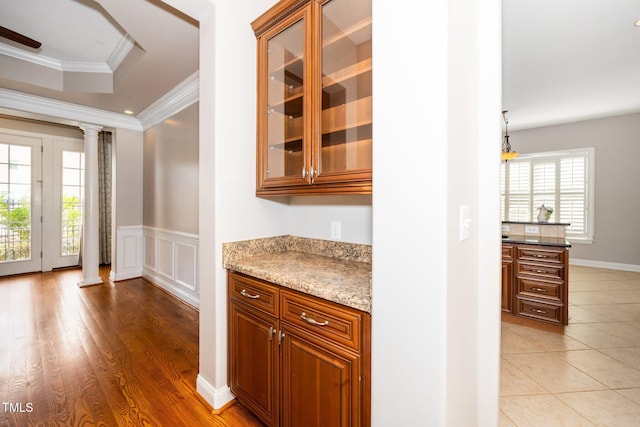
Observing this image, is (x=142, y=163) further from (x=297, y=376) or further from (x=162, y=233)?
(x=297, y=376)

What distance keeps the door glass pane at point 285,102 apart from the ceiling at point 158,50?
0.99m

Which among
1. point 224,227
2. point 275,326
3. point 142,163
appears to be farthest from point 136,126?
point 275,326

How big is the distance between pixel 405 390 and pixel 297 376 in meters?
0.59

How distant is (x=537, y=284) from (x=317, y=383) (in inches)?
112

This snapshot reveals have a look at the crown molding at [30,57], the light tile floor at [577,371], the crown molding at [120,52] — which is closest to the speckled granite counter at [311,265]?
the light tile floor at [577,371]

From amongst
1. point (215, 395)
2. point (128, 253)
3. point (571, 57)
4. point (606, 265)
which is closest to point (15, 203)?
point (128, 253)

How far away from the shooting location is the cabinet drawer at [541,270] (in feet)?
9.24

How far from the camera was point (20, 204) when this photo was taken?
468cm

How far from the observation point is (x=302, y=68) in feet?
5.34

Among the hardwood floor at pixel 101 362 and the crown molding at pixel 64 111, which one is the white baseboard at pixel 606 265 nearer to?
the hardwood floor at pixel 101 362

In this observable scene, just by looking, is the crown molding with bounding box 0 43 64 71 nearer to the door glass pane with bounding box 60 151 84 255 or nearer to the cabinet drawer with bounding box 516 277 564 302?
the door glass pane with bounding box 60 151 84 255

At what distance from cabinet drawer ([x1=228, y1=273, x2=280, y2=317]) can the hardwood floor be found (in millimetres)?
724

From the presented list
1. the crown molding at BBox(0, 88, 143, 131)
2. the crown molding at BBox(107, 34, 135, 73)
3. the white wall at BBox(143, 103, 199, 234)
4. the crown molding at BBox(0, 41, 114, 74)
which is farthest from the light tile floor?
the crown molding at BBox(0, 88, 143, 131)

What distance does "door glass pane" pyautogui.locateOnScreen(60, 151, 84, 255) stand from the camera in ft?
17.0
